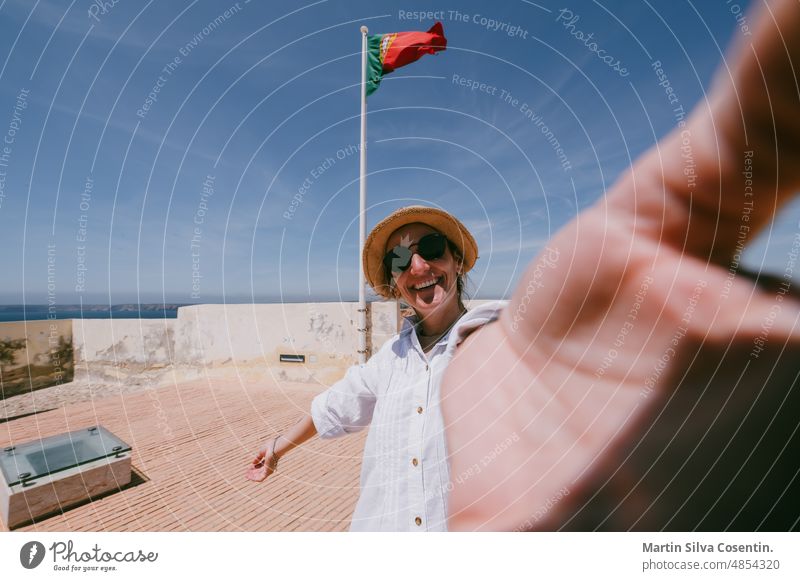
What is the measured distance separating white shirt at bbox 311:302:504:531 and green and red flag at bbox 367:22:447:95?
4.44 m

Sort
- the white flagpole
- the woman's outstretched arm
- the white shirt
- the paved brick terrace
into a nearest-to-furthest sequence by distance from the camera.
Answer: the woman's outstretched arm < the white shirt < the paved brick terrace < the white flagpole

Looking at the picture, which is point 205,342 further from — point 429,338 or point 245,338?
point 429,338

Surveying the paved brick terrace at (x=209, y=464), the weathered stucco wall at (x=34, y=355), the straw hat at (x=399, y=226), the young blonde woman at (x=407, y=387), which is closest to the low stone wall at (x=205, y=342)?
the weathered stucco wall at (x=34, y=355)

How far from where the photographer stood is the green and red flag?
14.1 ft

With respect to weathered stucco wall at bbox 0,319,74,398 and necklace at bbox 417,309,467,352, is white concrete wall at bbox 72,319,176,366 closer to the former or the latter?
weathered stucco wall at bbox 0,319,74,398

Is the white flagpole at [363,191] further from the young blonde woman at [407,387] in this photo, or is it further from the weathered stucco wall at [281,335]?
the young blonde woman at [407,387]

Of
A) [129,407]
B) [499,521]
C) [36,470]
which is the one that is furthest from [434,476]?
[129,407]

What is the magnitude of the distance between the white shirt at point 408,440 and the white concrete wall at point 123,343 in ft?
21.8

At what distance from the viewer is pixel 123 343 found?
6391 millimetres

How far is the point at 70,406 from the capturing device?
5223 millimetres

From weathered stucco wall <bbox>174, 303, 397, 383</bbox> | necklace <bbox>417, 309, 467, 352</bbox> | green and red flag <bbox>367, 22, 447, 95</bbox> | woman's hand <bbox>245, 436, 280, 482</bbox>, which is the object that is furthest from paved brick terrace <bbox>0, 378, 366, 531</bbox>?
green and red flag <bbox>367, 22, 447, 95</bbox>

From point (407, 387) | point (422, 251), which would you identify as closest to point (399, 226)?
point (422, 251)

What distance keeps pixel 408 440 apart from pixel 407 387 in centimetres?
16
